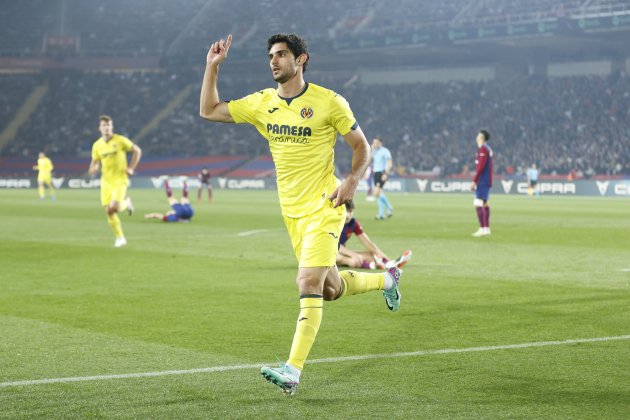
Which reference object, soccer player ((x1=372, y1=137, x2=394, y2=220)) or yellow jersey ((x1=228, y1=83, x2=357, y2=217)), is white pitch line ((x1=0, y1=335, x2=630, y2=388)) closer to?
yellow jersey ((x1=228, y1=83, x2=357, y2=217))

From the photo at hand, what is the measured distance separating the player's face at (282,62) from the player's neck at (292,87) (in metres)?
0.09

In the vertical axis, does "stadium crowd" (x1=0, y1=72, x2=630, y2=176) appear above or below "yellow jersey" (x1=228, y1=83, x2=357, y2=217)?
above

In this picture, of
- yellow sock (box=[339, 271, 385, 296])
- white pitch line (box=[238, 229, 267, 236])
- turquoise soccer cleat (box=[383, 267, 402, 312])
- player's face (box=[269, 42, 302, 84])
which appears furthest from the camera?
white pitch line (box=[238, 229, 267, 236])

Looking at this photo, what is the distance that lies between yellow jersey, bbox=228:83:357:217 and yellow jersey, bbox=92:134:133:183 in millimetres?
12187

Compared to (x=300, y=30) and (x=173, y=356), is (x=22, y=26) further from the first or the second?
(x=173, y=356)

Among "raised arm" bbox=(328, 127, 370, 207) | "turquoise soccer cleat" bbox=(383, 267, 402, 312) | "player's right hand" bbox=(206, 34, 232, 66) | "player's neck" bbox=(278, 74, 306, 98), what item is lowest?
"turquoise soccer cleat" bbox=(383, 267, 402, 312)

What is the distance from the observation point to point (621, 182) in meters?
50.9

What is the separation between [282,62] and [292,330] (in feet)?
9.50

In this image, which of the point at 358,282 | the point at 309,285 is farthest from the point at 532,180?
the point at 309,285

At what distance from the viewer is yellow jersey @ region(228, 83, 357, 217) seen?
7277mm

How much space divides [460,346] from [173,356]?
2.20 meters

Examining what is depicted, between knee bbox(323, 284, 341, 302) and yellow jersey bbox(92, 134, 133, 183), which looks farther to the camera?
yellow jersey bbox(92, 134, 133, 183)

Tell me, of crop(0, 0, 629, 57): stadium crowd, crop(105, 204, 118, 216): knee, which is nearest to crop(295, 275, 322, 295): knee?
crop(105, 204, 118, 216): knee

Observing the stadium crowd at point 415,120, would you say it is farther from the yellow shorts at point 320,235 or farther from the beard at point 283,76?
the beard at point 283,76
